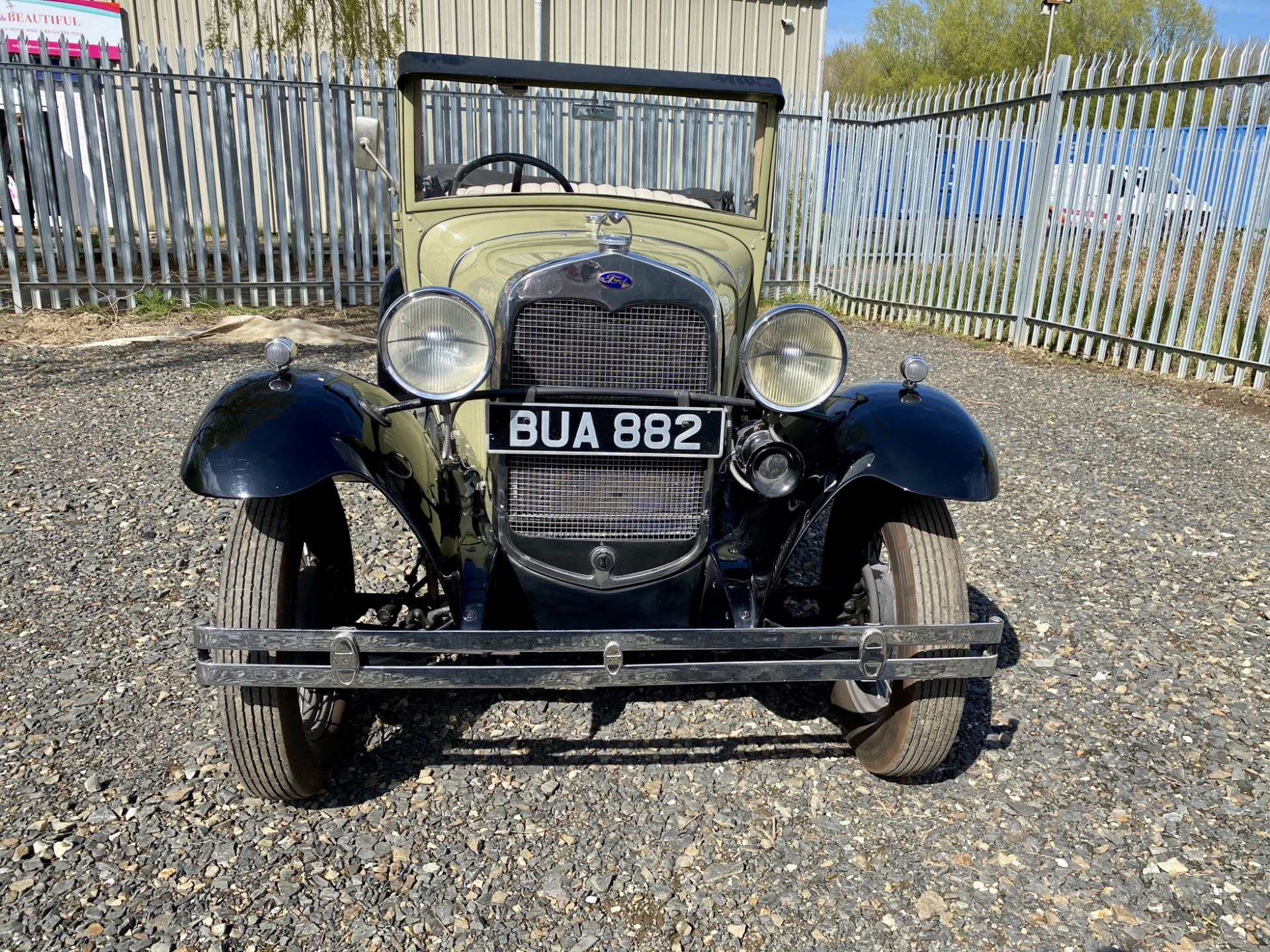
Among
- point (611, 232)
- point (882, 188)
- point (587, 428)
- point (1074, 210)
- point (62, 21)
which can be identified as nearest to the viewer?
point (587, 428)

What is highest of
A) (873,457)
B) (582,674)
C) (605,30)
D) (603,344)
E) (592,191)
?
(605,30)

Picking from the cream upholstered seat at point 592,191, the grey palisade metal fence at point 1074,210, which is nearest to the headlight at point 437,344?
the cream upholstered seat at point 592,191

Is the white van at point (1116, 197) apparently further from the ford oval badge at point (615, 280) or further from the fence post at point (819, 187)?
the ford oval badge at point (615, 280)

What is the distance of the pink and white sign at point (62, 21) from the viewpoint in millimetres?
12312

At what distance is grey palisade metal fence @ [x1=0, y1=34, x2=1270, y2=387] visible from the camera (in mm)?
6801

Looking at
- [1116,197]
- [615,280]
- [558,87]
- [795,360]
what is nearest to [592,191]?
[558,87]

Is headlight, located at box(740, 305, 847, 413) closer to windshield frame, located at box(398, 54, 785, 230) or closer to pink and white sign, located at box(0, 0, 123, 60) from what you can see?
windshield frame, located at box(398, 54, 785, 230)

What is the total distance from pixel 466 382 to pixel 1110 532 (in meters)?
3.34

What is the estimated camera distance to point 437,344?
2225mm

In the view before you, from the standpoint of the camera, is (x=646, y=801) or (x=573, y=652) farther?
(x=646, y=801)

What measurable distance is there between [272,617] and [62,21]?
45.3 ft

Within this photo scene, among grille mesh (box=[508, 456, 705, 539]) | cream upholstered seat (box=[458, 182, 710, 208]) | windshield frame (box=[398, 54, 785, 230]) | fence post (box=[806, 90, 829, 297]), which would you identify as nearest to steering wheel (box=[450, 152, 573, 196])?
cream upholstered seat (box=[458, 182, 710, 208])

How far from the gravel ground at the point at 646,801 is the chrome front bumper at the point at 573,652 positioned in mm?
441

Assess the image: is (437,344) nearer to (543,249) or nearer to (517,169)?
(543,249)
